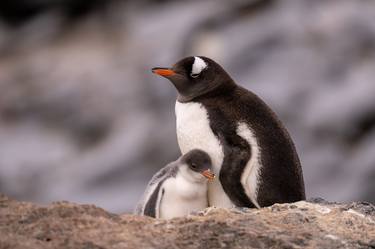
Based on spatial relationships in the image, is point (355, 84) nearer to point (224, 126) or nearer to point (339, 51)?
point (339, 51)

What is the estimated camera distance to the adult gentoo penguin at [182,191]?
4270 mm

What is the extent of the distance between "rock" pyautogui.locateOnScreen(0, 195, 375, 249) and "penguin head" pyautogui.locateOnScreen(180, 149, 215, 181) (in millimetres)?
656

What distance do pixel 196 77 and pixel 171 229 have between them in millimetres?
1583

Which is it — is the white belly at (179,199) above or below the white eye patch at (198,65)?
below

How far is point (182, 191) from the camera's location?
427cm

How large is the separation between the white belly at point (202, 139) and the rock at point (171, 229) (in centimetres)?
89

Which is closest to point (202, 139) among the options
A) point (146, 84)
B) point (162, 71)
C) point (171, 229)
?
point (162, 71)

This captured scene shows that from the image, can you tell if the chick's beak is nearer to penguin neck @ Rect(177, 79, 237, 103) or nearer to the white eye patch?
penguin neck @ Rect(177, 79, 237, 103)

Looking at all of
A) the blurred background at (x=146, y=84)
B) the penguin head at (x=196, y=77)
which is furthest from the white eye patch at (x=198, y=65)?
the blurred background at (x=146, y=84)

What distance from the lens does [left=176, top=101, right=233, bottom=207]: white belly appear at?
14.8 feet

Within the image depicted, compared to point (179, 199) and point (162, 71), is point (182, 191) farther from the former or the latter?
point (162, 71)

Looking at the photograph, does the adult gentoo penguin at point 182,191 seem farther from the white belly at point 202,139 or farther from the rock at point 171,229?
the rock at point 171,229

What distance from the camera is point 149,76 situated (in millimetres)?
11531

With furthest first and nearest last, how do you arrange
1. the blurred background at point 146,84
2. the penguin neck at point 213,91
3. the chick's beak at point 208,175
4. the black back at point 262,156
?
the blurred background at point 146,84 → the penguin neck at point 213,91 → the black back at point 262,156 → the chick's beak at point 208,175
